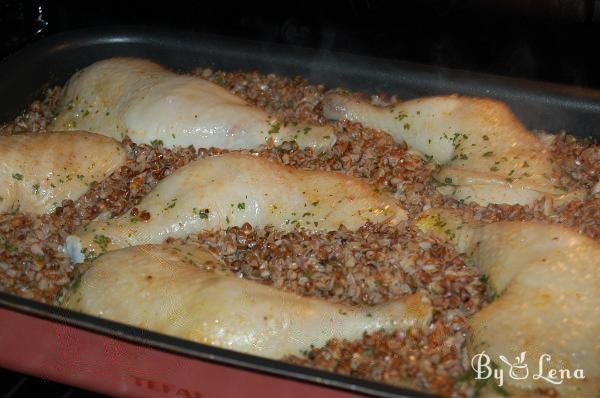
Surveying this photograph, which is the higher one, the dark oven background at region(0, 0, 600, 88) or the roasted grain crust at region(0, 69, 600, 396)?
the dark oven background at region(0, 0, 600, 88)

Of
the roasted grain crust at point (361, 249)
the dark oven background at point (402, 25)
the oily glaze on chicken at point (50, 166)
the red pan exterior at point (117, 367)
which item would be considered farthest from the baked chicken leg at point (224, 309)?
the dark oven background at point (402, 25)

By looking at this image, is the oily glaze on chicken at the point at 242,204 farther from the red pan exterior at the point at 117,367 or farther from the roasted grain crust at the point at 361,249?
the red pan exterior at the point at 117,367

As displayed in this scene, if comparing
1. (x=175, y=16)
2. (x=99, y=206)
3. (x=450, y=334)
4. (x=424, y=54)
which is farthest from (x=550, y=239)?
(x=175, y=16)

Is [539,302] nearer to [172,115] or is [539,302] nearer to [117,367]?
[117,367]

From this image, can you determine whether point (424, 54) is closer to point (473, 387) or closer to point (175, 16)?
point (175, 16)

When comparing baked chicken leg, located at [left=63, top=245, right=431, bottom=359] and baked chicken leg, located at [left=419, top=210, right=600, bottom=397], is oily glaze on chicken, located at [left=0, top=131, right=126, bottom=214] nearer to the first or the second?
baked chicken leg, located at [left=63, top=245, right=431, bottom=359]

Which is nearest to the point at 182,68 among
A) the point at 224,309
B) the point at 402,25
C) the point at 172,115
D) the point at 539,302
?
the point at 172,115

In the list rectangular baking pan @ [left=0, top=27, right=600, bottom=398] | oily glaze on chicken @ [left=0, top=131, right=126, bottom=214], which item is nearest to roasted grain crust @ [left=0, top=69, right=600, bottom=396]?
oily glaze on chicken @ [left=0, top=131, right=126, bottom=214]
